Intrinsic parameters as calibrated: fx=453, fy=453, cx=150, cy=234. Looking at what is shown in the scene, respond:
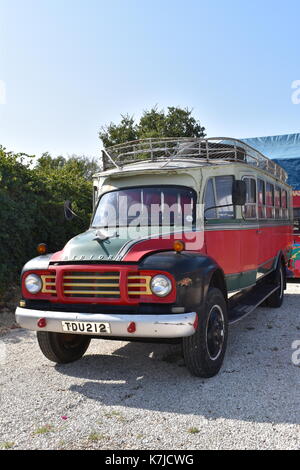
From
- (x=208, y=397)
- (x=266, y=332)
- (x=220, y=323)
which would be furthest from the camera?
(x=266, y=332)

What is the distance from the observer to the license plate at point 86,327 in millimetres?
4398

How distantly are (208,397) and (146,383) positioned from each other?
0.75m

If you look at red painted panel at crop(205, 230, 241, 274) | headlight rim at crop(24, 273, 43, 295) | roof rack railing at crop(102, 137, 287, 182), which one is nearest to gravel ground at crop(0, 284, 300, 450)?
headlight rim at crop(24, 273, 43, 295)

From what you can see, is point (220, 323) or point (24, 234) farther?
point (24, 234)

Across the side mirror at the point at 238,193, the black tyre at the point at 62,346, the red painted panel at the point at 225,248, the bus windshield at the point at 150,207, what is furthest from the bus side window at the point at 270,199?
the black tyre at the point at 62,346

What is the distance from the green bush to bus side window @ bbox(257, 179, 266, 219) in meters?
3.03

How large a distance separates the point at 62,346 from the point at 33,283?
938 millimetres

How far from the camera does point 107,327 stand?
14.4ft

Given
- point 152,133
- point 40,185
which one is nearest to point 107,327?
point 40,185

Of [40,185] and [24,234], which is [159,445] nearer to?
[24,234]

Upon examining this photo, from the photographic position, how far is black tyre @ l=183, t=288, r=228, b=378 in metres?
4.59

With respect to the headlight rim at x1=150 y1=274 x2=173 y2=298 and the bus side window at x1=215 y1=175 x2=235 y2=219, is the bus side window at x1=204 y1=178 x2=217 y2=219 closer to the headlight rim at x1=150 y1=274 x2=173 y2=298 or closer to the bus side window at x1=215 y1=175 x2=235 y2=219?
the bus side window at x1=215 y1=175 x2=235 y2=219

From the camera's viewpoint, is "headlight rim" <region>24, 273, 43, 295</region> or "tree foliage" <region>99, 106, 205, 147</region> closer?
"headlight rim" <region>24, 273, 43, 295</region>

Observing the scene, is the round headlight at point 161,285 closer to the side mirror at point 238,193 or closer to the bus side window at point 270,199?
the side mirror at point 238,193
